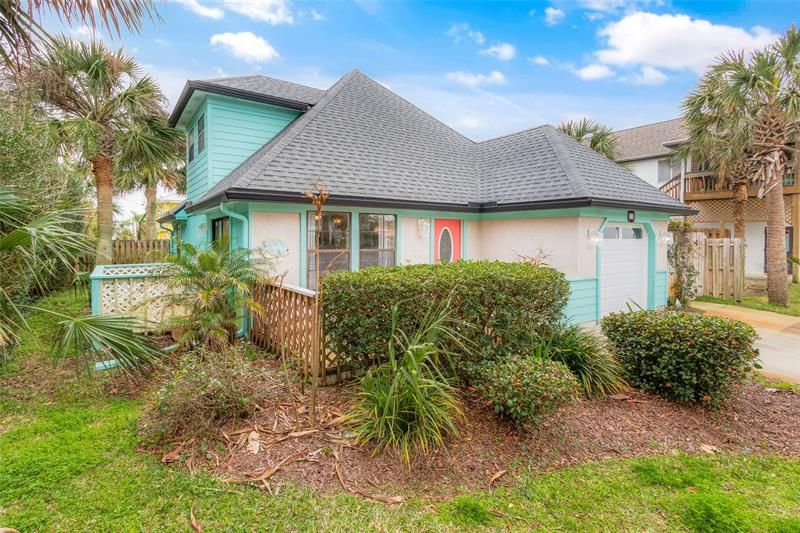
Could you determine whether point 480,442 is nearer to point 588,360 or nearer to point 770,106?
point 588,360

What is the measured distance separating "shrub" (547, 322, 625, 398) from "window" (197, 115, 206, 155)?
31.8 ft

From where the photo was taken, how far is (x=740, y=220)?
53.1 feet

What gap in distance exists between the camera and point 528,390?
3818mm

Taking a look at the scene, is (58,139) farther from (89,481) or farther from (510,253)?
(510,253)

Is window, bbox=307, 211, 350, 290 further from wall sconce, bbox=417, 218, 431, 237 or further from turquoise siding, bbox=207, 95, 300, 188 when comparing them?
turquoise siding, bbox=207, 95, 300, 188

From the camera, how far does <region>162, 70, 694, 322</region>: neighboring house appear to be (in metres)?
8.05

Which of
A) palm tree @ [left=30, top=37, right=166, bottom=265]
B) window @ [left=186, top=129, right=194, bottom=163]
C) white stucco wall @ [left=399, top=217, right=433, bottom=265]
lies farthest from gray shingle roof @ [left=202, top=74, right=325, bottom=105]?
white stucco wall @ [left=399, top=217, right=433, bottom=265]

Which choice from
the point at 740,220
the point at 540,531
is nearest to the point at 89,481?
the point at 540,531

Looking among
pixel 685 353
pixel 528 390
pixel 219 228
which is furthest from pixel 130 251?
pixel 685 353

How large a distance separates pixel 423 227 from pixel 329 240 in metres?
2.43

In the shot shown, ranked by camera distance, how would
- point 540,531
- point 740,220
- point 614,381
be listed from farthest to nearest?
point 740,220
point 614,381
point 540,531

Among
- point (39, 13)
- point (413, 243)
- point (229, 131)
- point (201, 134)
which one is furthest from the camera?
point (201, 134)

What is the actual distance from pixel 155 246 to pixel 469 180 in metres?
11.6

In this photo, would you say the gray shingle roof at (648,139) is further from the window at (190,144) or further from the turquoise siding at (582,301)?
the window at (190,144)
